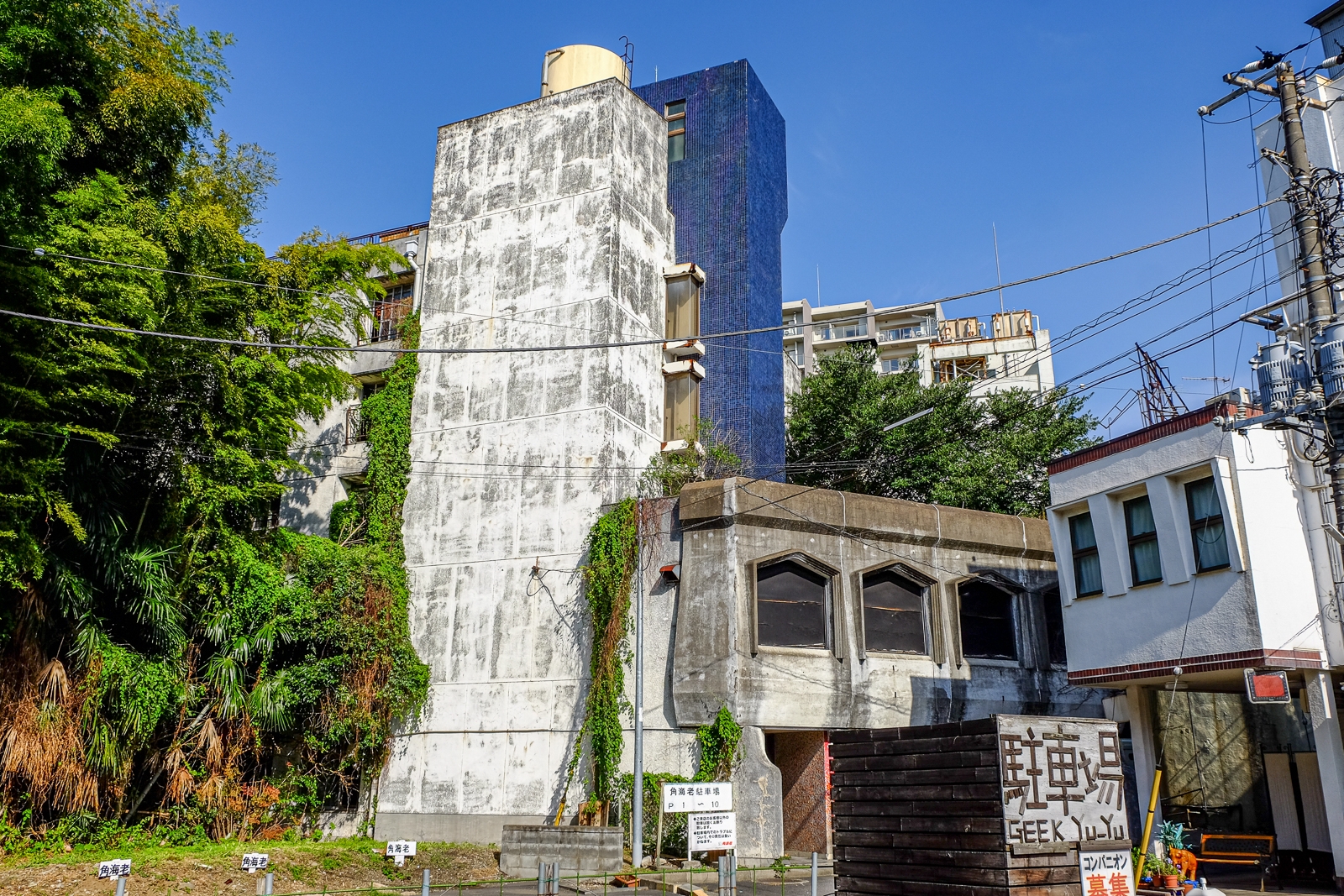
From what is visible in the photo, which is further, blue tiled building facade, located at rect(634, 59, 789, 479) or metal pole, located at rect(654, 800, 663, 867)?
blue tiled building facade, located at rect(634, 59, 789, 479)

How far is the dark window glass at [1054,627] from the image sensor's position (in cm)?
2527

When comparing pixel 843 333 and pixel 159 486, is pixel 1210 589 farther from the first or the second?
pixel 843 333

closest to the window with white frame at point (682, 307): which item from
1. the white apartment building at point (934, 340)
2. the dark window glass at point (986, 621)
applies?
the dark window glass at point (986, 621)

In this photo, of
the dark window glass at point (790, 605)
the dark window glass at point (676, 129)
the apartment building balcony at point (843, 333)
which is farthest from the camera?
the apartment building balcony at point (843, 333)

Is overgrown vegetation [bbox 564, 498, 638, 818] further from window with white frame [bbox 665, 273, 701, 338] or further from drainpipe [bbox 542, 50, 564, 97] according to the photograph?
drainpipe [bbox 542, 50, 564, 97]

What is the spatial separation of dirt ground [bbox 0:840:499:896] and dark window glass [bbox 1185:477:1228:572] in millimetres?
13980

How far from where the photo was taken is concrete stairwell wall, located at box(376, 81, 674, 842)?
23703mm

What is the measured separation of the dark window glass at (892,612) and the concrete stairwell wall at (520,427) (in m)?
6.41

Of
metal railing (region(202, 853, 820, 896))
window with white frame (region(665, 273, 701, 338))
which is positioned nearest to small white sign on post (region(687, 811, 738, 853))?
metal railing (region(202, 853, 820, 896))

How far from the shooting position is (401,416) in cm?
2725

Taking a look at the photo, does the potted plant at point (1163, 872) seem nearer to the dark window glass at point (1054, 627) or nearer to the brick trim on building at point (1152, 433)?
the brick trim on building at point (1152, 433)

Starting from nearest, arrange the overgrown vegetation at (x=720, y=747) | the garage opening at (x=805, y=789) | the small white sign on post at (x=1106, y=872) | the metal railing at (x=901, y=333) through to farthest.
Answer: the small white sign on post at (x=1106, y=872) → the overgrown vegetation at (x=720, y=747) → the garage opening at (x=805, y=789) → the metal railing at (x=901, y=333)

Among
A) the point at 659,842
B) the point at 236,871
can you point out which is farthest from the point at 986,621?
the point at 236,871

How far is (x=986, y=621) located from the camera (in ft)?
81.8
